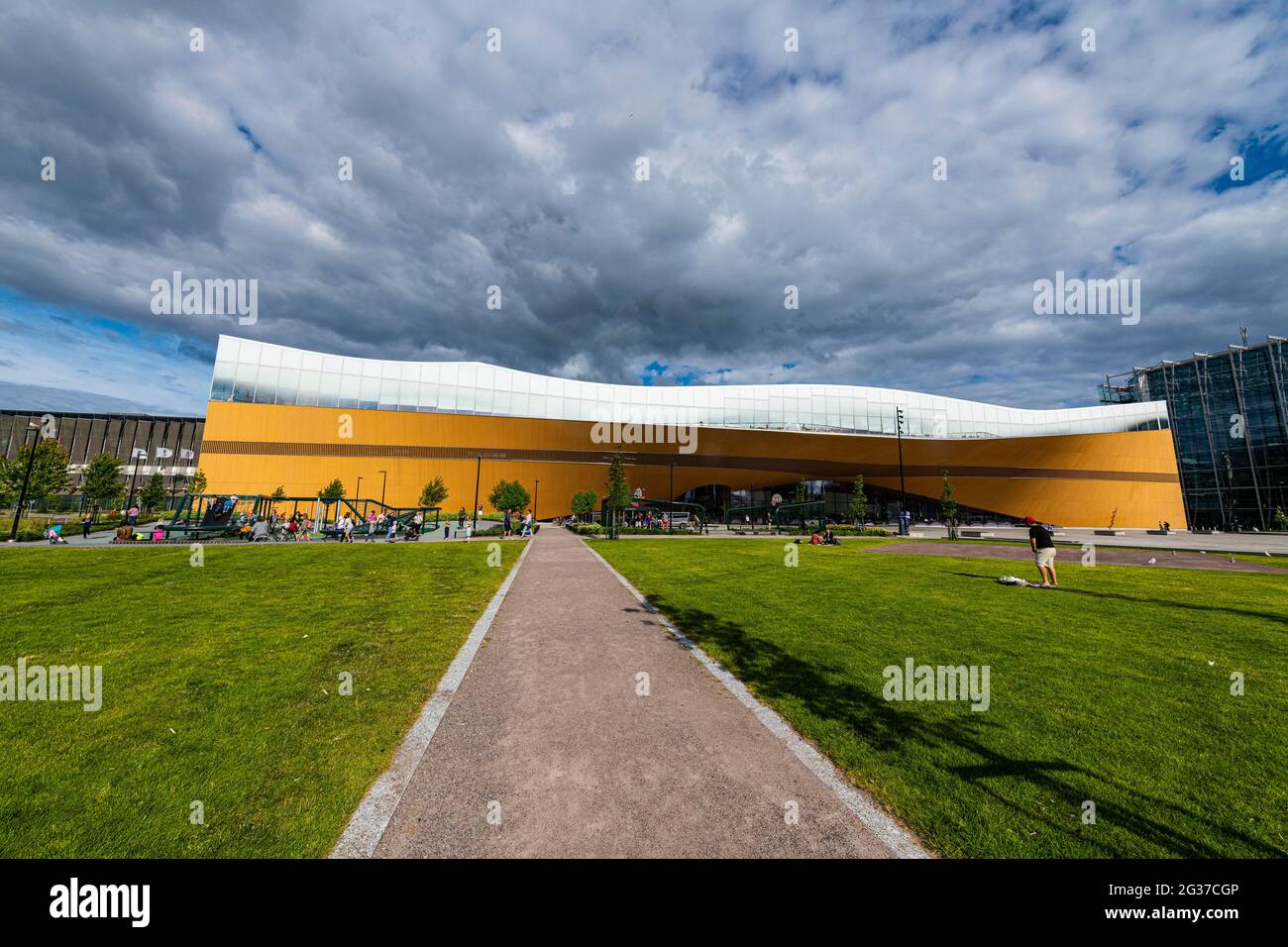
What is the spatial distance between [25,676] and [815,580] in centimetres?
1381

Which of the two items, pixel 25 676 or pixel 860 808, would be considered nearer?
pixel 860 808

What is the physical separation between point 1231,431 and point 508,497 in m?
88.7

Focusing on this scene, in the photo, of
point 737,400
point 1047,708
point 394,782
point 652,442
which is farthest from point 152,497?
point 1047,708

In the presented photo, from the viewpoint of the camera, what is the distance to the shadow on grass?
2855 millimetres

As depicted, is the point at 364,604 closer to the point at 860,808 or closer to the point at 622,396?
the point at 860,808

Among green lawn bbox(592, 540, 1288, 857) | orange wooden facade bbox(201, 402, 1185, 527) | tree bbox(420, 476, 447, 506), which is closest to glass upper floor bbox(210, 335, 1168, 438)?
orange wooden facade bbox(201, 402, 1185, 527)

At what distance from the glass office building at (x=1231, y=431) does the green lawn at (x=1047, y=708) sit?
76061mm

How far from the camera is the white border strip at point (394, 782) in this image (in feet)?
9.18

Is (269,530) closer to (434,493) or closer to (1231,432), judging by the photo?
(434,493)

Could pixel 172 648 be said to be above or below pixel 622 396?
below

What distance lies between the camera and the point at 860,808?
10.4 feet

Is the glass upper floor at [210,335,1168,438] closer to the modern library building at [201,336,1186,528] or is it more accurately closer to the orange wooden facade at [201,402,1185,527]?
the modern library building at [201,336,1186,528]
